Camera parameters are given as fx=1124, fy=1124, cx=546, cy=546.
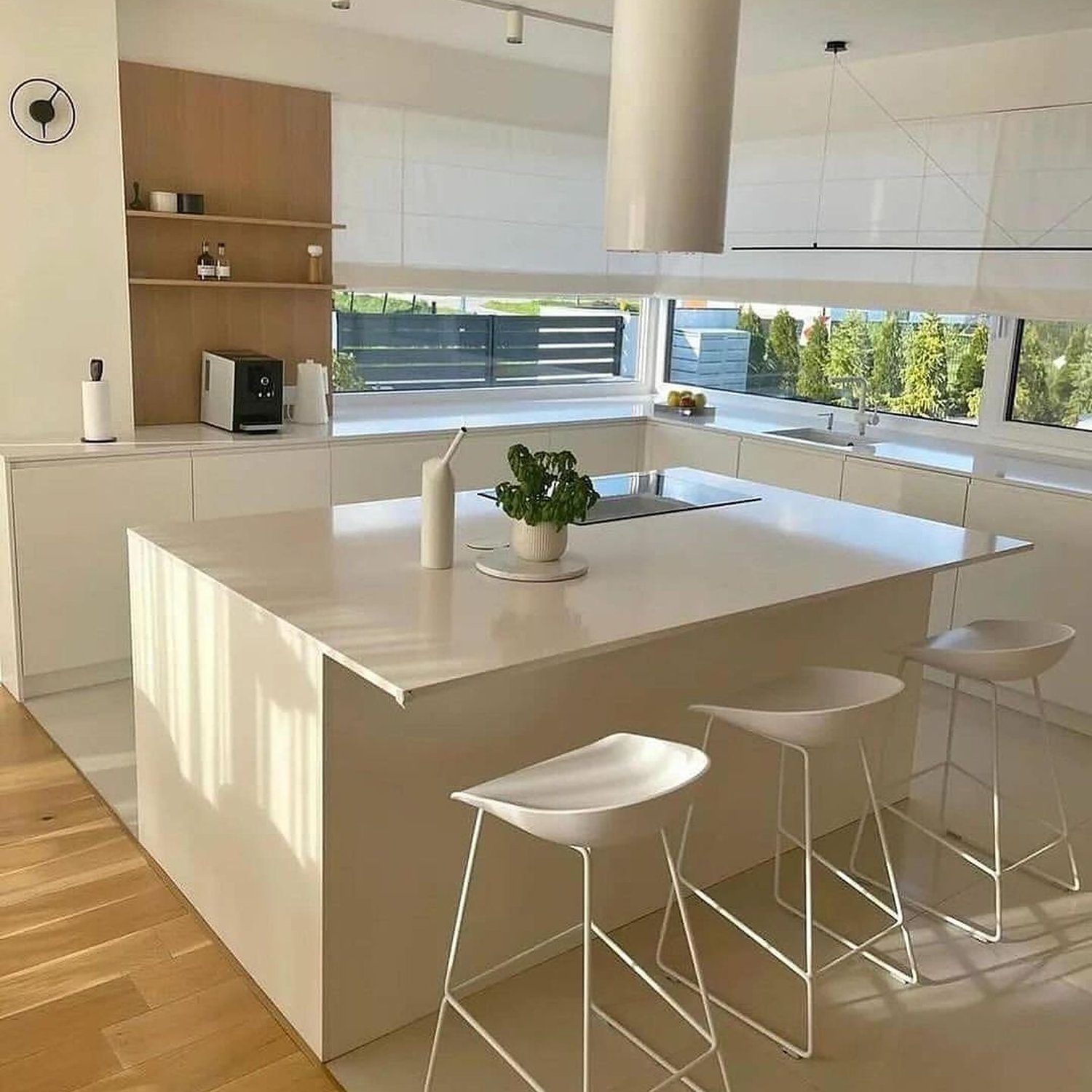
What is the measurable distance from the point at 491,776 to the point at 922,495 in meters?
2.63

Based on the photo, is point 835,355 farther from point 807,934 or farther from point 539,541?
point 807,934

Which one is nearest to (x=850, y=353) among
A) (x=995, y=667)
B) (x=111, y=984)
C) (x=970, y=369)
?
(x=970, y=369)

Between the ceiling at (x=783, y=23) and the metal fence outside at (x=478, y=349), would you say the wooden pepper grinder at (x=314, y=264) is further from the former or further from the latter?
the ceiling at (x=783, y=23)

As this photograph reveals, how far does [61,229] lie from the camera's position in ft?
13.5

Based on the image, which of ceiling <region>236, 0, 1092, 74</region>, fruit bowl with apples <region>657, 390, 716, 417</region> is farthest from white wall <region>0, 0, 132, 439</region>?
fruit bowl with apples <region>657, 390, 716, 417</region>

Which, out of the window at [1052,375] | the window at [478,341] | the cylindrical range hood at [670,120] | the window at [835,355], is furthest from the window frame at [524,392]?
the cylindrical range hood at [670,120]

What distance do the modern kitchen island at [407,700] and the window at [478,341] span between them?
243 cm

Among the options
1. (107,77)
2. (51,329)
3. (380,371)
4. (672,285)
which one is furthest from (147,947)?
(672,285)

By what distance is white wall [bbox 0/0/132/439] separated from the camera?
3980 millimetres

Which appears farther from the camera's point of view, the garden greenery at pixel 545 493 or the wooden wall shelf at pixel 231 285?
the wooden wall shelf at pixel 231 285

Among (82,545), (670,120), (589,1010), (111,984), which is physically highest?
(670,120)

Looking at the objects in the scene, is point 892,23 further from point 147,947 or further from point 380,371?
point 147,947

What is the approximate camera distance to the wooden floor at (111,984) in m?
2.27

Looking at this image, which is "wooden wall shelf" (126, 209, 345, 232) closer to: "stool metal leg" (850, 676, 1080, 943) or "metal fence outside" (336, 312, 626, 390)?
"metal fence outside" (336, 312, 626, 390)
